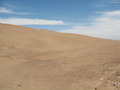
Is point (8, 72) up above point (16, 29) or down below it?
below

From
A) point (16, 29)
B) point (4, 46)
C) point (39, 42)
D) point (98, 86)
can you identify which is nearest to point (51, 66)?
point (98, 86)

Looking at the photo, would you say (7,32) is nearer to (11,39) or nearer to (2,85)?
(11,39)

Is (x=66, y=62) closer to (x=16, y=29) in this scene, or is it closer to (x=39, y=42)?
(x=39, y=42)

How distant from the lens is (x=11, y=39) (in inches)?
536

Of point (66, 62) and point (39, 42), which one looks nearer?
point (66, 62)

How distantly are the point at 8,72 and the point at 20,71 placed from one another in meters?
0.61

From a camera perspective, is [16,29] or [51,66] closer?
[51,66]

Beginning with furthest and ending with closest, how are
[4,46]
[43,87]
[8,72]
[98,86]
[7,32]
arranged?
[7,32] < [4,46] < [8,72] < [43,87] < [98,86]

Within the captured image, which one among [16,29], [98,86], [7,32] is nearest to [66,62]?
[98,86]

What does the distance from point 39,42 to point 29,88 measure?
29.4ft

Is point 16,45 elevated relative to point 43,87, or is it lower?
elevated

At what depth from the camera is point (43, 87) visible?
5.62m

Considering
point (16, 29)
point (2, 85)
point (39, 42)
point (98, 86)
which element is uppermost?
point (16, 29)

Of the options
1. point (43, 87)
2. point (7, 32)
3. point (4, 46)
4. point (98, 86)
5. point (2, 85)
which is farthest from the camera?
point (7, 32)
